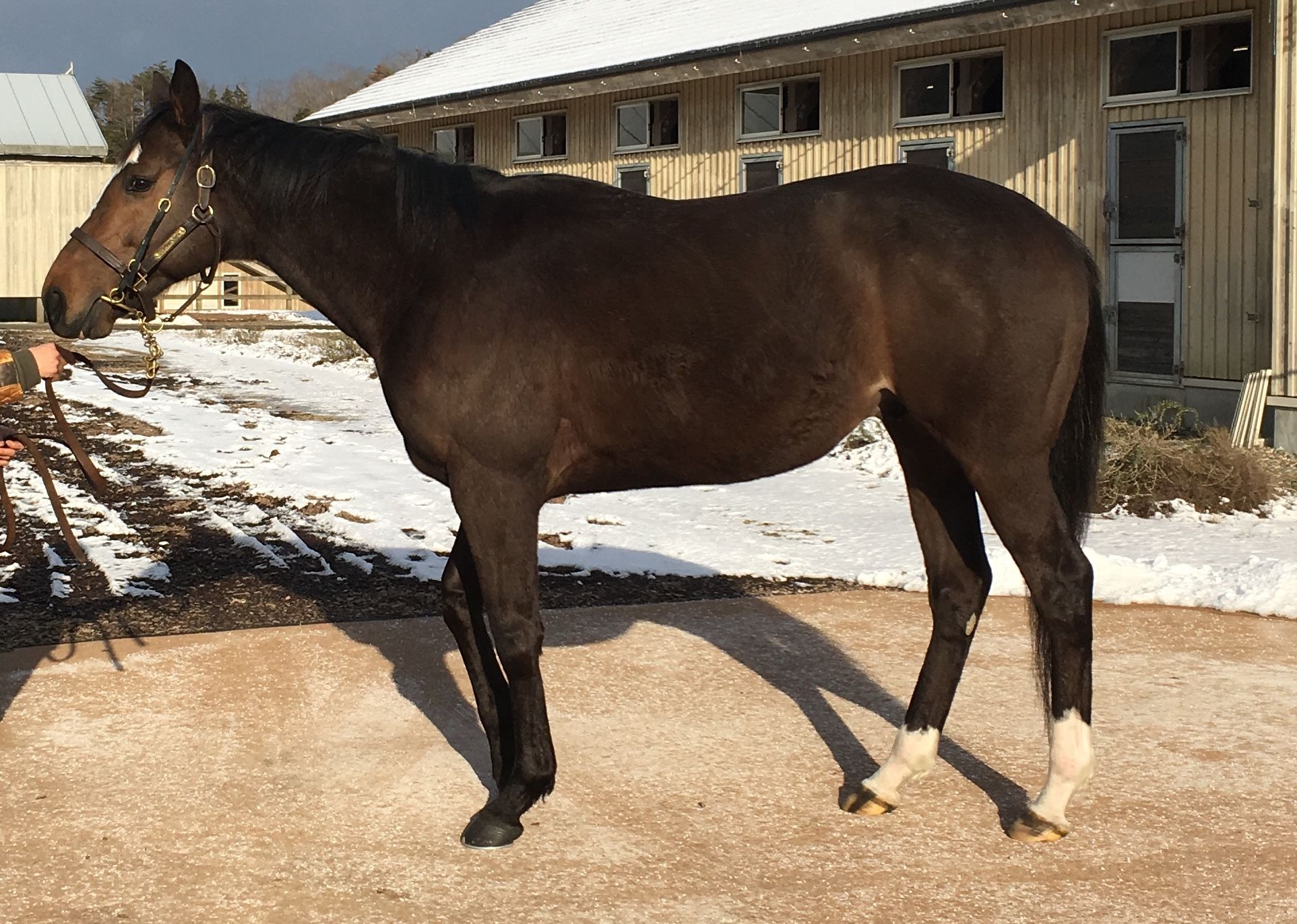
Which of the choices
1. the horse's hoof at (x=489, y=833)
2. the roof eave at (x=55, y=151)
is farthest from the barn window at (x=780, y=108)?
the roof eave at (x=55, y=151)

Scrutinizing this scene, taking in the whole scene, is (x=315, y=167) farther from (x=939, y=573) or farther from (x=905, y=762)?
(x=905, y=762)

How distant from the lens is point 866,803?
4141 mm

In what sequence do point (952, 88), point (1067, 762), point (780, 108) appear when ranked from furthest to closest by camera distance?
point (780, 108) → point (952, 88) → point (1067, 762)

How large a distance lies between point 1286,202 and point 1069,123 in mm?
3138

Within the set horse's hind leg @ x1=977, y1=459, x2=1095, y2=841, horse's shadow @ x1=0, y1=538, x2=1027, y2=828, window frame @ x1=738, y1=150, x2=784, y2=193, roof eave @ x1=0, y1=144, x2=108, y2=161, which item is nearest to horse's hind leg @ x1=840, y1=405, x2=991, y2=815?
horse's shadow @ x1=0, y1=538, x2=1027, y2=828

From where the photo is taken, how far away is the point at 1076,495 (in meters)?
4.28

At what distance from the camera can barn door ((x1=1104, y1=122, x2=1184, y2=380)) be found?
12516mm

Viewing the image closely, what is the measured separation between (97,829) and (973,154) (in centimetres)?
1264

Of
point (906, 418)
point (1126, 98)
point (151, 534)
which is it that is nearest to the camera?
point (906, 418)

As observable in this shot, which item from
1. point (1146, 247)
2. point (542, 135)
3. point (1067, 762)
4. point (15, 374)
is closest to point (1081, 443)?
point (1067, 762)

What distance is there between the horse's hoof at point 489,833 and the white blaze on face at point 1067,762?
5.11ft

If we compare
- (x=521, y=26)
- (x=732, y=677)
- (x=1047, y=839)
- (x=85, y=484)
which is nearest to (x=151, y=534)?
(x=85, y=484)

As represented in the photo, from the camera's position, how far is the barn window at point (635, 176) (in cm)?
1920

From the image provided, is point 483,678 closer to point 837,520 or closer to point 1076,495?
point 1076,495
